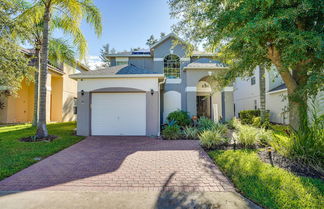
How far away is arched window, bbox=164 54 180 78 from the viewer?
15.3 m

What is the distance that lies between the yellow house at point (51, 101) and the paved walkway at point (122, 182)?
13.1 m

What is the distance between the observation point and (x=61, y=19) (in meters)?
10.0

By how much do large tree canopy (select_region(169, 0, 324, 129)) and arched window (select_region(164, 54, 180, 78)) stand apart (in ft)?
23.1

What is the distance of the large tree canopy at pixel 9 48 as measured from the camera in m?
8.45

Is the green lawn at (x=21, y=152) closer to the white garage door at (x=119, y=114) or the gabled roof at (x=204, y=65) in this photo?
the white garage door at (x=119, y=114)

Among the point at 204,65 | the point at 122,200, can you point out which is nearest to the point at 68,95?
the point at 204,65

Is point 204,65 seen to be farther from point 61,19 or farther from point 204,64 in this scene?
point 61,19

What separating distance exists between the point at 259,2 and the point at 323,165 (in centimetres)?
560

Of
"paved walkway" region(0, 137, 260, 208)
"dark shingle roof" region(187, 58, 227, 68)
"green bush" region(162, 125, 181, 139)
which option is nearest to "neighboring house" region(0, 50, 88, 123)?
"dark shingle roof" region(187, 58, 227, 68)

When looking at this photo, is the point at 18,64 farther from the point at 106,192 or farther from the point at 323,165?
the point at 323,165

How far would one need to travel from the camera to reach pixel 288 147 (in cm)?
557

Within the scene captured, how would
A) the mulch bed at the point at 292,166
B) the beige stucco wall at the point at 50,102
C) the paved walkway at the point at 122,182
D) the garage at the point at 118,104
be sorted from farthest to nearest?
the beige stucco wall at the point at 50,102 < the garage at the point at 118,104 < the mulch bed at the point at 292,166 < the paved walkway at the point at 122,182

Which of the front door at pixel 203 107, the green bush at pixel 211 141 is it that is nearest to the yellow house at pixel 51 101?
the front door at pixel 203 107

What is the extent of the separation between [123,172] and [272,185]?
156 inches
